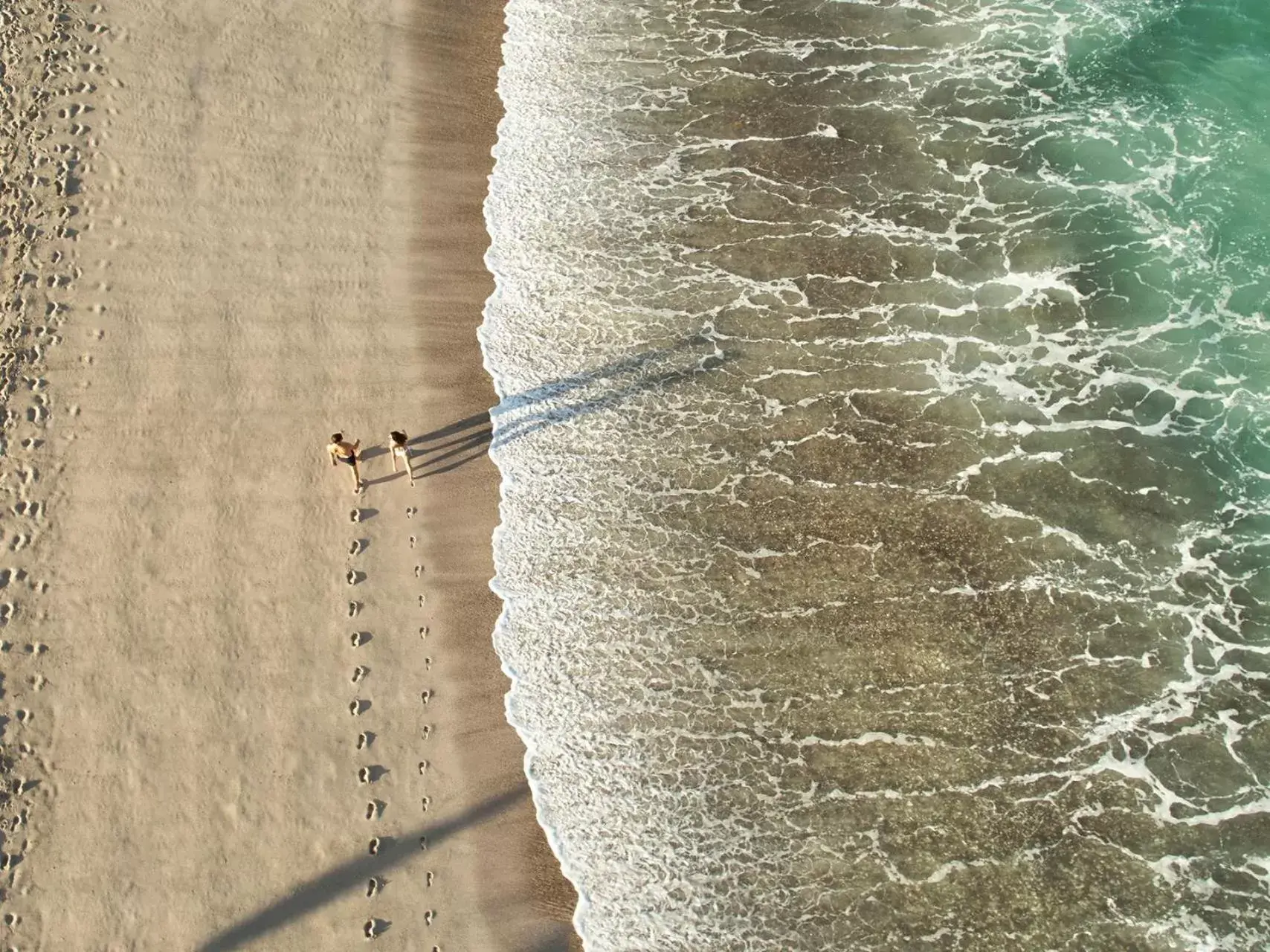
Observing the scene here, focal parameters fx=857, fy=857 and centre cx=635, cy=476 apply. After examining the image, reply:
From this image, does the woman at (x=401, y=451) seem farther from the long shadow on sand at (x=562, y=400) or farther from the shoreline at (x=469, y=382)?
the shoreline at (x=469, y=382)

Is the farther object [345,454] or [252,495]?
[252,495]

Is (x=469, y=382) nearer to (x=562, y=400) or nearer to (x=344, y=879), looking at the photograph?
(x=562, y=400)

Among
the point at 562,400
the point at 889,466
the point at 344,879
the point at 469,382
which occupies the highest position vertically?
the point at 469,382

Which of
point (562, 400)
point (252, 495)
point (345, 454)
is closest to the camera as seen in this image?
point (345, 454)

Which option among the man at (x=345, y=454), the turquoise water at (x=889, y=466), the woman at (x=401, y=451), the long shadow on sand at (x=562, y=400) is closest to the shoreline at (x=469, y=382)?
the long shadow on sand at (x=562, y=400)

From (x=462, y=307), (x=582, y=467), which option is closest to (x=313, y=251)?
(x=462, y=307)

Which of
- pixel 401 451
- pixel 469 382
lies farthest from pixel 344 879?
pixel 469 382

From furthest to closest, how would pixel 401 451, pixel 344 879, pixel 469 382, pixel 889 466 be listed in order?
pixel 469 382 → pixel 889 466 → pixel 401 451 → pixel 344 879
